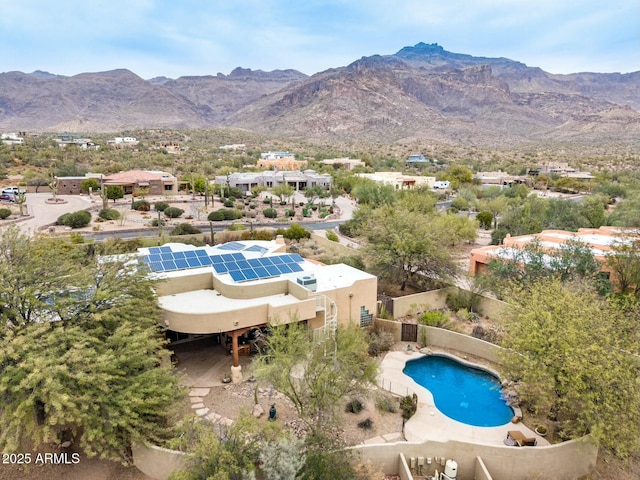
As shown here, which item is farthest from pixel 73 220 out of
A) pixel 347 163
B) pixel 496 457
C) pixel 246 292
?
pixel 347 163

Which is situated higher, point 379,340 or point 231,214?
point 231,214

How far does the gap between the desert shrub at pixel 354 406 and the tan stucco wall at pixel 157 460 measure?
6784 mm

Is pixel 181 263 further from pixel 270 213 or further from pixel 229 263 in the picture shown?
pixel 270 213

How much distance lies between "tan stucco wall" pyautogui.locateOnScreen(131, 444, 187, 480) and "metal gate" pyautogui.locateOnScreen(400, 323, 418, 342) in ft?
45.5

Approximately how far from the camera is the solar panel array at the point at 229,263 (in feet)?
Answer: 71.8

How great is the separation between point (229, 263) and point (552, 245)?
24.1 metres

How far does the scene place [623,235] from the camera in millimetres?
31812

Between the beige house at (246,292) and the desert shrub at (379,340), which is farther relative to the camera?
the desert shrub at (379,340)

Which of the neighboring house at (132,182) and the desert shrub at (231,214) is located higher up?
the neighboring house at (132,182)

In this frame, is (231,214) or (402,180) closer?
(231,214)

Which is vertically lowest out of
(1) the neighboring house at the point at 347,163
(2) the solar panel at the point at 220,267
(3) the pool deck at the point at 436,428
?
(3) the pool deck at the point at 436,428

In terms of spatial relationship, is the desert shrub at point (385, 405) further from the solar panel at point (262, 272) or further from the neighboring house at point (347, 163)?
the neighboring house at point (347, 163)

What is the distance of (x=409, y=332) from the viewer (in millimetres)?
23859

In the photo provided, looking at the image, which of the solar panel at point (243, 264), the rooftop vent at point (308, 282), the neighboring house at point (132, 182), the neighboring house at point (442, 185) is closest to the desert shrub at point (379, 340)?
the rooftop vent at point (308, 282)
